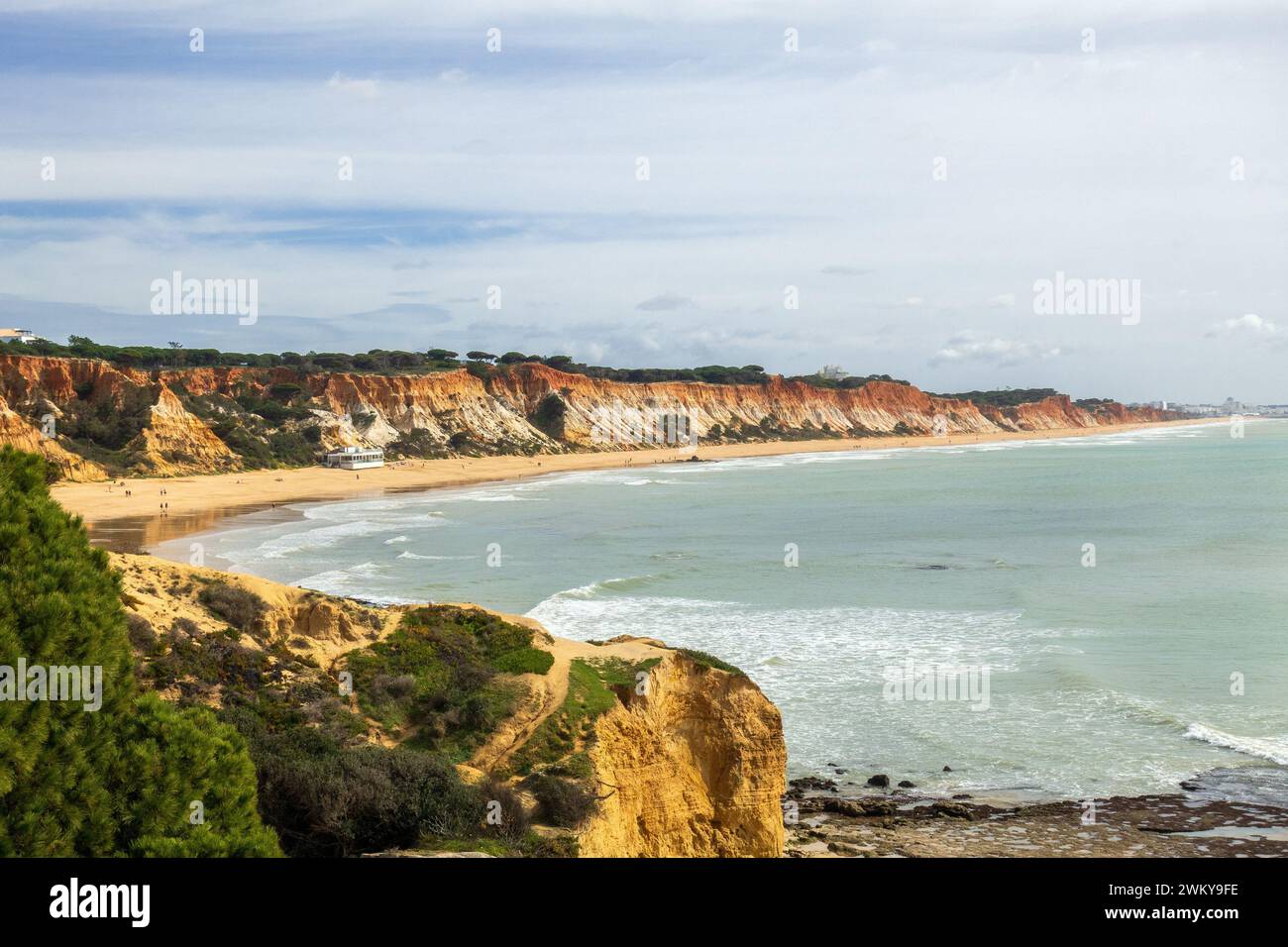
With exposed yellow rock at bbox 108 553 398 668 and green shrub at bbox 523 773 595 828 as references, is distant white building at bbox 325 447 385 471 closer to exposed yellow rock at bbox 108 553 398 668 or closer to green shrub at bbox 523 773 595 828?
exposed yellow rock at bbox 108 553 398 668

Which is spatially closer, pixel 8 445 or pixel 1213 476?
pixel 8 445

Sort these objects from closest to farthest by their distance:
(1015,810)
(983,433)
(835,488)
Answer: (1015,810) < (835,488) < (983,433)

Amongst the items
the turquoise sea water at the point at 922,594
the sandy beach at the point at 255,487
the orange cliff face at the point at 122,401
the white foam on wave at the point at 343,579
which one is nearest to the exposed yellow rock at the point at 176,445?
the orange cliff face at the point at 122,401

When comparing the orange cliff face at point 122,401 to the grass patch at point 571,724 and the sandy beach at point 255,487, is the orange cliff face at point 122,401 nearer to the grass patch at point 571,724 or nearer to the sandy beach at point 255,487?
the sandy beach at point 255,487

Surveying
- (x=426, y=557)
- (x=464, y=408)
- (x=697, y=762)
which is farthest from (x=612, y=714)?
(x=464, y=408)

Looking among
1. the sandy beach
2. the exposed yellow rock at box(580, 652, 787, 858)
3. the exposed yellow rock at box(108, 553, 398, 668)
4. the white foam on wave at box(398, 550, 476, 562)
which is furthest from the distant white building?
the exposed yellow rock at box(580, 652, 787, 858)

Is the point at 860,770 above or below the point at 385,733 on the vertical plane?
below
